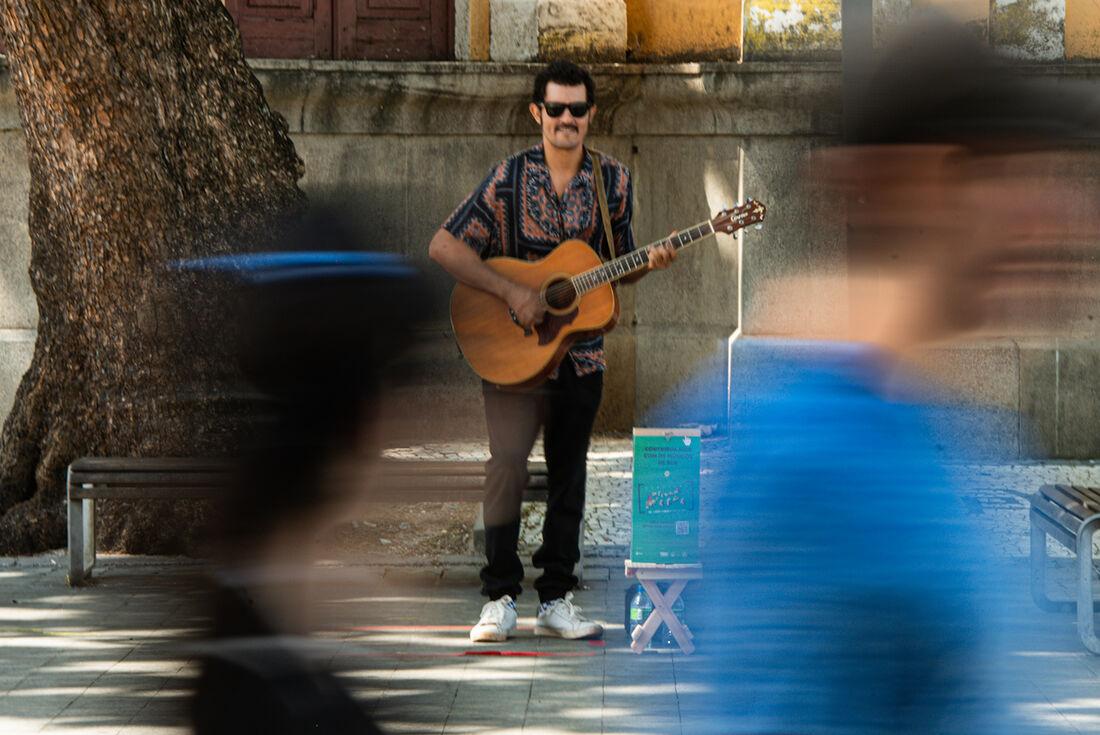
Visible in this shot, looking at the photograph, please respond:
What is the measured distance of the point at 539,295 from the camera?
4863mm

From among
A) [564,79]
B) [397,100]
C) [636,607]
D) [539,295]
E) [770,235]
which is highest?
[397,100]

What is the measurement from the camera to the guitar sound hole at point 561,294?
4.87 m

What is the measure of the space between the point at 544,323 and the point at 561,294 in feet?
0.38

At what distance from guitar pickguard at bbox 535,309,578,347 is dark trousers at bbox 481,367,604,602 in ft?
0.41

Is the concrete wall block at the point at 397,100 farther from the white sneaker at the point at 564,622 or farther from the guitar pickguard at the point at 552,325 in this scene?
the white sneaker at the point at 564,622

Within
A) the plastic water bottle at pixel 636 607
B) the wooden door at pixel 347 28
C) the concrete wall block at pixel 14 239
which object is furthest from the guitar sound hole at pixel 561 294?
the concrete wall block at pixel 14 239

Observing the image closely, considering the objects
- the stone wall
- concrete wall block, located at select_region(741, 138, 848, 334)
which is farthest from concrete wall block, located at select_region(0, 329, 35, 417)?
concrete wall block, located at select_region(741, 138, 848, 334)

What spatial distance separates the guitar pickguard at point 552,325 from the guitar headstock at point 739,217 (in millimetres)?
649

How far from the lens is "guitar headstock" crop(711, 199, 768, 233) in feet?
16.7

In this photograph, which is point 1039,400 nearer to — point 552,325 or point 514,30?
point 514,30

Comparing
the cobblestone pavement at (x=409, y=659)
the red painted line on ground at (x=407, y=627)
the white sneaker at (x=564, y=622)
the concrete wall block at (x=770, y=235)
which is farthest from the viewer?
the concrete wall block at (x=770, y=235)

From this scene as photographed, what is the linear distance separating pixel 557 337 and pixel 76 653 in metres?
2.03

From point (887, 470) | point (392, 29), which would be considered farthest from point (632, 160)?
point (887, 470)

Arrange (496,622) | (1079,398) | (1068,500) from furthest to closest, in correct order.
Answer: (1079,398), (1068,500), (496,622)
